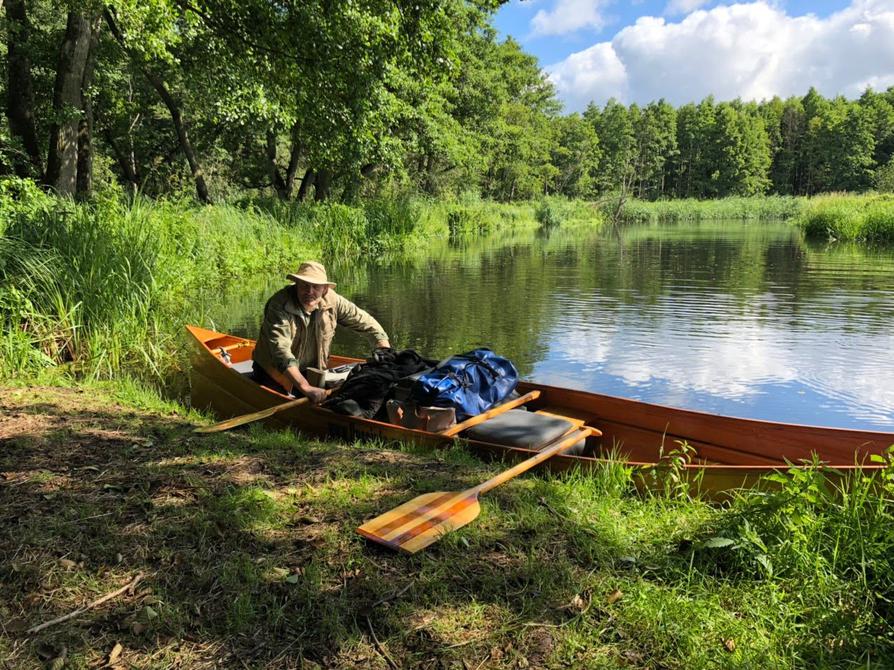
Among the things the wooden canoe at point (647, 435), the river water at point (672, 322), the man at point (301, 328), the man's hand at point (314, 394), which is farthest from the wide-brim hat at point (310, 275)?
the river water at point (672, 322)

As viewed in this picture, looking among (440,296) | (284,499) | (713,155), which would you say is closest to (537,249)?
(440,296)

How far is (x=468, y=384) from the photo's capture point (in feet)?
15.7

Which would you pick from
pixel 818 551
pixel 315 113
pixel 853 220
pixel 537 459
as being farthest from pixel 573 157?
pixel 818 551

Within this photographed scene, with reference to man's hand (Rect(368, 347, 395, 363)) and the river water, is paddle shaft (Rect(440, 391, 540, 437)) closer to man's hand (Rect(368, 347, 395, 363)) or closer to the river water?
man's hand (Rect(368, 347, 395, 363))

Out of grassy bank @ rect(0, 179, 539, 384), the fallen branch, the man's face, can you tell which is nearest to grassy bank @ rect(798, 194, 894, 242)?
the man's face

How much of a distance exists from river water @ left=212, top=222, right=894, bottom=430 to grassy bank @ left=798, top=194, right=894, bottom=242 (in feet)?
12.5

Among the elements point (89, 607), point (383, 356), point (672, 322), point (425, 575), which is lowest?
point (672, 322)

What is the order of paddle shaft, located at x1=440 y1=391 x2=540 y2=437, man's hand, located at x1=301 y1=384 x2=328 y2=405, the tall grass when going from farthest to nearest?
the tall grass, man's hand, located at x1=301 y1=384 x2=328 y2=405, paddle shaft, located at x1=440 y1=391 x2=540 y2=437

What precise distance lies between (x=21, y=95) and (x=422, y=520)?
17357 millimetres

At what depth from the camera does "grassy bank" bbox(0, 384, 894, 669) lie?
2195 millimetres

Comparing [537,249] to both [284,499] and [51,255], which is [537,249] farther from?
[284,499]

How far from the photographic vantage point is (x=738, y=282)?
49.4 ft

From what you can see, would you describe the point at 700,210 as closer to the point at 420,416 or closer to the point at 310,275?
the point at 310,275

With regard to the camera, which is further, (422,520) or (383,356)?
(383,356)
